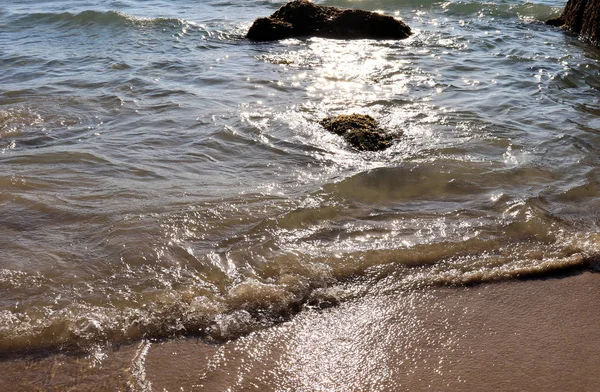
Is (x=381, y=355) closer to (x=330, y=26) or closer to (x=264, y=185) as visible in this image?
(x=264, y=185)

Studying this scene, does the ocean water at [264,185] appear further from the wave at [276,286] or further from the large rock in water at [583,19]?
the large rock in water at [583,19]

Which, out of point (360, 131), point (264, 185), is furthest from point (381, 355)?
point (360, 131)

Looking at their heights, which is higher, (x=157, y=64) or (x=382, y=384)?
(x=157, y=64)

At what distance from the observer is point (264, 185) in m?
4.59

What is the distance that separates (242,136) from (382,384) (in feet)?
11.6

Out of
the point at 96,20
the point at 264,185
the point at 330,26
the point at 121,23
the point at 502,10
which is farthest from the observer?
the point at 502,10

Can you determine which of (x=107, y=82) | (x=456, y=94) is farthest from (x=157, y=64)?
(x=456, y=94)

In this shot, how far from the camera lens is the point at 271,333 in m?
2.95

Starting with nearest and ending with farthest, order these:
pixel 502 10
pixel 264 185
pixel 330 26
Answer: pixel 264 185, pixel 330 26, pixel 502 10

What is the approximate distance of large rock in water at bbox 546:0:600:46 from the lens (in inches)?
406

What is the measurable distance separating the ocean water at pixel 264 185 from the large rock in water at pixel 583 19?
5.06ft

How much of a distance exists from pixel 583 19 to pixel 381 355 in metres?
10.7

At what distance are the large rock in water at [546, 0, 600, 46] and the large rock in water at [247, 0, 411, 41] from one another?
11.5ft

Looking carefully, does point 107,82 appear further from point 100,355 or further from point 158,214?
point 100,355
